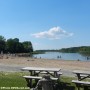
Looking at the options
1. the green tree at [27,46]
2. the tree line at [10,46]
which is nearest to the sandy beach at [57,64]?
the tree line at [10,46]

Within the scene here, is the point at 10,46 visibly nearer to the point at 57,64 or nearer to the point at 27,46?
the point at 27,46

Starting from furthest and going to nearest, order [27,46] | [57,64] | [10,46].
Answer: [27,46]
[10,46]
[57,64]

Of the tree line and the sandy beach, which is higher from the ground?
the tree line

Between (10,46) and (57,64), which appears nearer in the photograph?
(57,64)

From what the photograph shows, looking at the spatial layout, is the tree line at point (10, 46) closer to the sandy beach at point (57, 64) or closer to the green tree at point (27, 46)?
the green tree at point (27, 46)

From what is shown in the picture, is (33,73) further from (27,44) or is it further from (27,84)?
(27,44)

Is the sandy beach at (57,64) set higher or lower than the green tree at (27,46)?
lower

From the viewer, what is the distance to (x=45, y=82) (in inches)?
265

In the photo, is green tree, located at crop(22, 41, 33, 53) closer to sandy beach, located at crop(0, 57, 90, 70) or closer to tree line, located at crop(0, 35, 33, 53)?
tree line, located at crop(0, 35, 33, 53)

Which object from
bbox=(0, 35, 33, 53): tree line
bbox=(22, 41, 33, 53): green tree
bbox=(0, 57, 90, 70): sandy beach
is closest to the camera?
bbox=(0, 57, 90, 70): sandy beach

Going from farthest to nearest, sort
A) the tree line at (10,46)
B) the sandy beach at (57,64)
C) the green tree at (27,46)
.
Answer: the green tree at (27,46) < the tree line at (10,46) < the sandy beach at (57,64)

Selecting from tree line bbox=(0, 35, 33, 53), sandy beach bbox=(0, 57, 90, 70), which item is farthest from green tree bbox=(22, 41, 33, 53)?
sandy beach bbox=(0, 57, 90, 70)

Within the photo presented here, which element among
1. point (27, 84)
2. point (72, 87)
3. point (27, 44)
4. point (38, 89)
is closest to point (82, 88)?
point (72, 87)

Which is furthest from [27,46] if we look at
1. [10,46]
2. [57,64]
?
[57,64]
